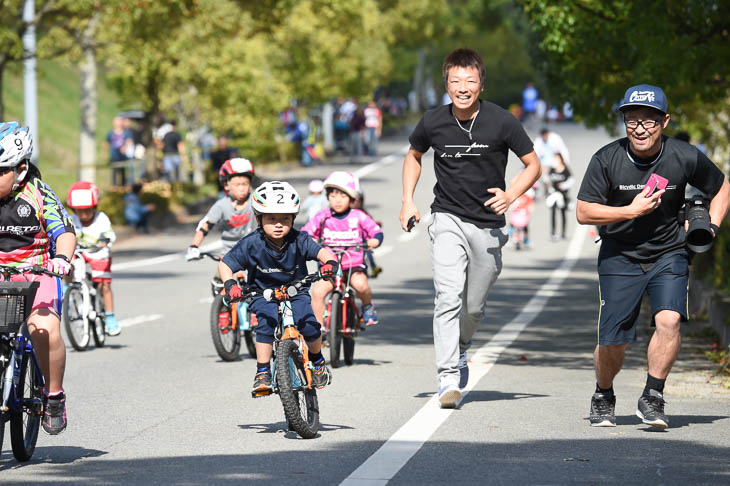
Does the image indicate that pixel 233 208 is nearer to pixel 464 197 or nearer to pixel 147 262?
pixel 464 197

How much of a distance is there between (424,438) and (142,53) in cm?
2112

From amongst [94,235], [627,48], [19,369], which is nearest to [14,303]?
[19,369]

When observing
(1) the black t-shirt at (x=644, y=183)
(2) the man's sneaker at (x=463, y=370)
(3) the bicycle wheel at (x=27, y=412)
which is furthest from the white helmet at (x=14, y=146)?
(2) the man's sneaker at (x=463, y=370)

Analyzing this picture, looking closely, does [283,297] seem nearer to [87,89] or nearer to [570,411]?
[570,411]

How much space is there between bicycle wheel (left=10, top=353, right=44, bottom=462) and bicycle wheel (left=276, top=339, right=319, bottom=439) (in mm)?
1331

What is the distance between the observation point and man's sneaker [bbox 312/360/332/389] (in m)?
8.35

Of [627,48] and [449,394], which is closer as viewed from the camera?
[449,394]

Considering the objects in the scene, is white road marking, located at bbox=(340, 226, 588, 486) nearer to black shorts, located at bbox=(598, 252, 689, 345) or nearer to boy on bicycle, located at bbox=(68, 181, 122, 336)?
black shorts, located at bbox=(598, 252, 689, 345)

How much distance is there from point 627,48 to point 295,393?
8398 millimetres

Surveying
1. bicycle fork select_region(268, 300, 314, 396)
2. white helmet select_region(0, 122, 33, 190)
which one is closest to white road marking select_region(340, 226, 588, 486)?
bicycle fork select_region(268, 300, 314, 396)

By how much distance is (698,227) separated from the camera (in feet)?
26.2

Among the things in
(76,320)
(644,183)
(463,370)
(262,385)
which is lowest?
(76,320)

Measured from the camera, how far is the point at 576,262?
2461 cm

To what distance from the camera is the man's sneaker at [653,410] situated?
8.20 meters
